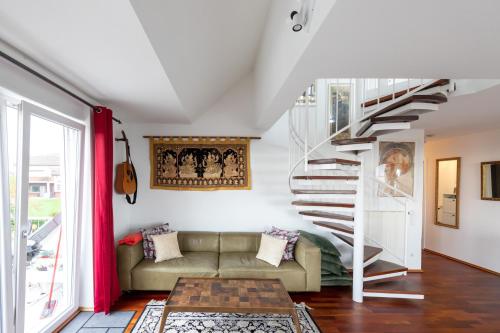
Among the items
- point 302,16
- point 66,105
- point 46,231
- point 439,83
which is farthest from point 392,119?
point 46,231

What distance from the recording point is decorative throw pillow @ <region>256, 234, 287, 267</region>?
3.17 metres

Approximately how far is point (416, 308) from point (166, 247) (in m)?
3.13

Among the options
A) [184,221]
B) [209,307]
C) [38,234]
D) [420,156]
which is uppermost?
[420,156]

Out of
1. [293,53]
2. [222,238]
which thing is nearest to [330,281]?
[222,238]

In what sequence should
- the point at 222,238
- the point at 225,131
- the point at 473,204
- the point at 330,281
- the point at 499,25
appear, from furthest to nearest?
the point at 473,204
the point at 225,131
the point at 222,238
the point at 330,281
the point at 499,25

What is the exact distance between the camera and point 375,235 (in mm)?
4023

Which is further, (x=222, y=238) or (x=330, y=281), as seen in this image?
(x=222, y=238)

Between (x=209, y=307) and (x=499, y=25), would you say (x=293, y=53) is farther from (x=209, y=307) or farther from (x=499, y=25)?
(x=209, y=307)

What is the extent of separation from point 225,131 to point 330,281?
2.66 m

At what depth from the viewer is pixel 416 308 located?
2.84m

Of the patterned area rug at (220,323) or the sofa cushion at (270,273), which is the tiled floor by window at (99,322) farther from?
the sofa cushion at (270,273)

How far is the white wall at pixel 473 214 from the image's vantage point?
400 cm

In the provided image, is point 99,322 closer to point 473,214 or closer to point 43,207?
point 43,207

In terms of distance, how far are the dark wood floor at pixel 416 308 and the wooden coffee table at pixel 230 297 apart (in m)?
0.57
